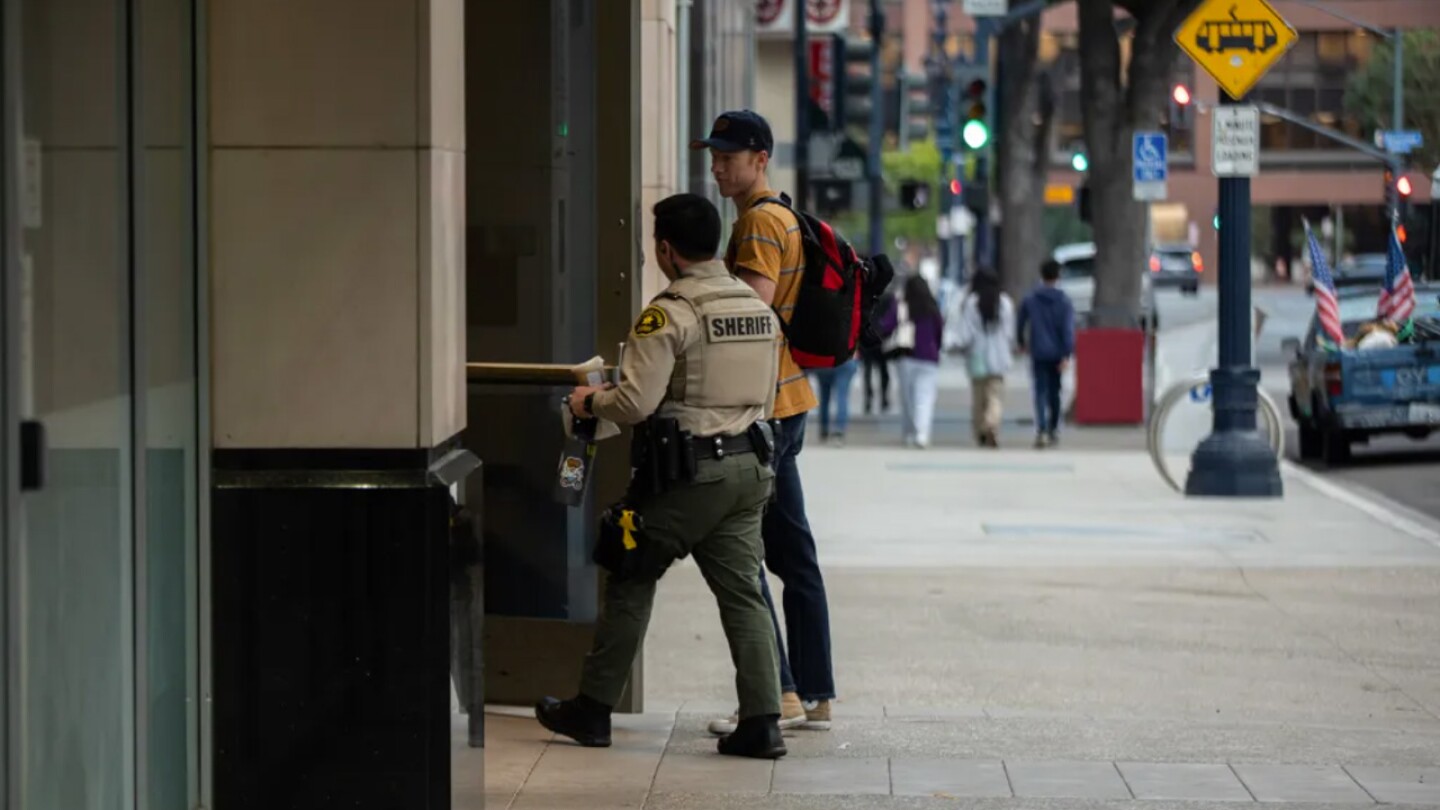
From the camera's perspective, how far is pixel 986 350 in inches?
836

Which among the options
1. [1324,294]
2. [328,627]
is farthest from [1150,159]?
[328,627]

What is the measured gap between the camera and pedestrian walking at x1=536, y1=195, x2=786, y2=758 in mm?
6680

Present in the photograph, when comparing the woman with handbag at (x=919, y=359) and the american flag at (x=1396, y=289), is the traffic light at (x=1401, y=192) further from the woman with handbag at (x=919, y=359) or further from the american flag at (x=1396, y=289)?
the woman with handbag at (x=919, y=359)

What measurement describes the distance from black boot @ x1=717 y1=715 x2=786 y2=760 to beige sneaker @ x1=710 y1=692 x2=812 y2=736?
37 cm

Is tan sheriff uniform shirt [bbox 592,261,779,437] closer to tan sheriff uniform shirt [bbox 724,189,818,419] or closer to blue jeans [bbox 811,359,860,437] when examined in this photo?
tan sheriff uniform shirt [bbox 724,189,818,419]

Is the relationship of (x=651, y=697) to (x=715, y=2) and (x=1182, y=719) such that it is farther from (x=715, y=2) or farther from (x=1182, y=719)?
(x=715, y=2)

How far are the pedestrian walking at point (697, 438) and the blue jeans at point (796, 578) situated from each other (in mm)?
327

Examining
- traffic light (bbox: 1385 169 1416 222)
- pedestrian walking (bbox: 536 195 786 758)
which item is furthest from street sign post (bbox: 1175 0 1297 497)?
pedestrian walking (bbox: 536 195 786 758)

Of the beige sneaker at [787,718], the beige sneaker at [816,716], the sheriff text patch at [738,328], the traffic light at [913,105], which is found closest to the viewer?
the sheriff text patch at [738,328]

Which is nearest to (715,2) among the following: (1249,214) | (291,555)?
(1249,214)

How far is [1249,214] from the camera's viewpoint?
15.8m

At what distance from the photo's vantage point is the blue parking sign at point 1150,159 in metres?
23.4

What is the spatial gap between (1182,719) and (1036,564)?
4180mm

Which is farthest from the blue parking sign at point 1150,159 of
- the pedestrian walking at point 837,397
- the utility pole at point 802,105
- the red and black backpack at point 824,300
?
the red and black backpack at point 824,300
